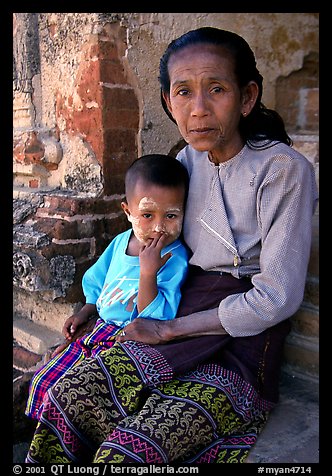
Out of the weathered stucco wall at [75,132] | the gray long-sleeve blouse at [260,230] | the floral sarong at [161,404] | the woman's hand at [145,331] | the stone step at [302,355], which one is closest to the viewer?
the floral sarong at [161,404]

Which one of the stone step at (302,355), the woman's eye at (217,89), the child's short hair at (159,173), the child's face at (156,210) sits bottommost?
the stone step at (302,355)

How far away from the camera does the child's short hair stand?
6.02 feet

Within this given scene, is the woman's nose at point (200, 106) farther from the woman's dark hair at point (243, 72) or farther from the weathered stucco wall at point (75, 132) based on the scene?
the weathered stucco wall at point (75, 132)

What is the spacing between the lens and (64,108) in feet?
7.97

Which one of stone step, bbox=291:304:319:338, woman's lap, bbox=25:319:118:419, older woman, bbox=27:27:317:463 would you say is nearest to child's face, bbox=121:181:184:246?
older woman, bbox=27:27:317:463

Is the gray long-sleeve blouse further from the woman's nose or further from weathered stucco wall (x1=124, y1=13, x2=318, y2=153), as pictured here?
weathered stucco wall (x1=124, y1=13, x2=318, y2=153)

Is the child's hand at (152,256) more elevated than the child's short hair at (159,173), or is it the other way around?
the child's short hair at (159,173)

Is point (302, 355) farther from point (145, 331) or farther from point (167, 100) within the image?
point (167, 100)

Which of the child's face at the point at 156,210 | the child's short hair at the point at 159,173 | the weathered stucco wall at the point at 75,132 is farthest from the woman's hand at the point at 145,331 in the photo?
the weathered stucco wall at the point at 75,132

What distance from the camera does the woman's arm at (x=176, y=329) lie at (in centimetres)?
164

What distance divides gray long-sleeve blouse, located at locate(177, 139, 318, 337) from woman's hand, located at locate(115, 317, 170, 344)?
193 mm

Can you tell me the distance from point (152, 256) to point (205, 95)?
0.56m

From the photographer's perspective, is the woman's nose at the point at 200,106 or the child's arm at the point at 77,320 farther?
the child's arm at the point at 77,320

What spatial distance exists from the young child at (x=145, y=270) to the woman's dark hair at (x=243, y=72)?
0.30 meters
